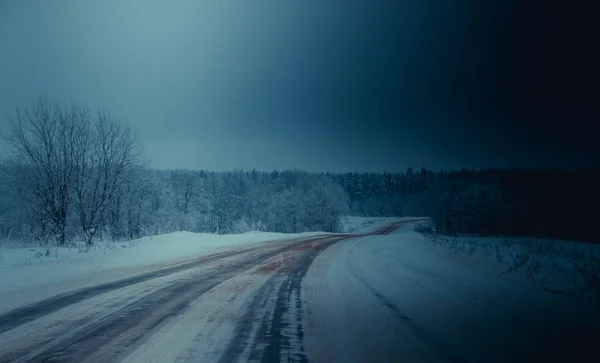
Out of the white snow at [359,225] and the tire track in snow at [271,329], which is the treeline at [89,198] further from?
the tire track in snow at [271,329]

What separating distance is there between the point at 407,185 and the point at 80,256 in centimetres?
14188

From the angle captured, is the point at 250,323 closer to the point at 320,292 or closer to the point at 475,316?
the point at 320,292

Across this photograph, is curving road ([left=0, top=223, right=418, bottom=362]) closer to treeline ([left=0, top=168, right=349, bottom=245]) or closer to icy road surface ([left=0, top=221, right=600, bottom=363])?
icy road surface ([left=0, top=221, right=600, bottom=363])

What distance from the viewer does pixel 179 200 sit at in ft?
244

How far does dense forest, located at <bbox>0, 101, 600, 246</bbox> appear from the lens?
2247 centimetres

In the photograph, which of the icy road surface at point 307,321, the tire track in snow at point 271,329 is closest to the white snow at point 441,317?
the icy road surface at point 307,321

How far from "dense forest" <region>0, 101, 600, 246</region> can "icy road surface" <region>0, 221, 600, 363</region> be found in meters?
15.0

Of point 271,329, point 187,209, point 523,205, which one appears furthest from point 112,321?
point 187,209

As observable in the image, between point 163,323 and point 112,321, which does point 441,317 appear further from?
point 112,321

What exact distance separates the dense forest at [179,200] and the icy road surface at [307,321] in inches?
591

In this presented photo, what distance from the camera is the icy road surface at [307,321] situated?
486cm

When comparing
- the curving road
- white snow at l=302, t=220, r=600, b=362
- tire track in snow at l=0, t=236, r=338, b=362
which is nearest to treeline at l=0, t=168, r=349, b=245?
tire track in snow at l=0, t=236, r=338, b=362

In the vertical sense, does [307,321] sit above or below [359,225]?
above

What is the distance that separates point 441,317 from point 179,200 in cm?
7321
